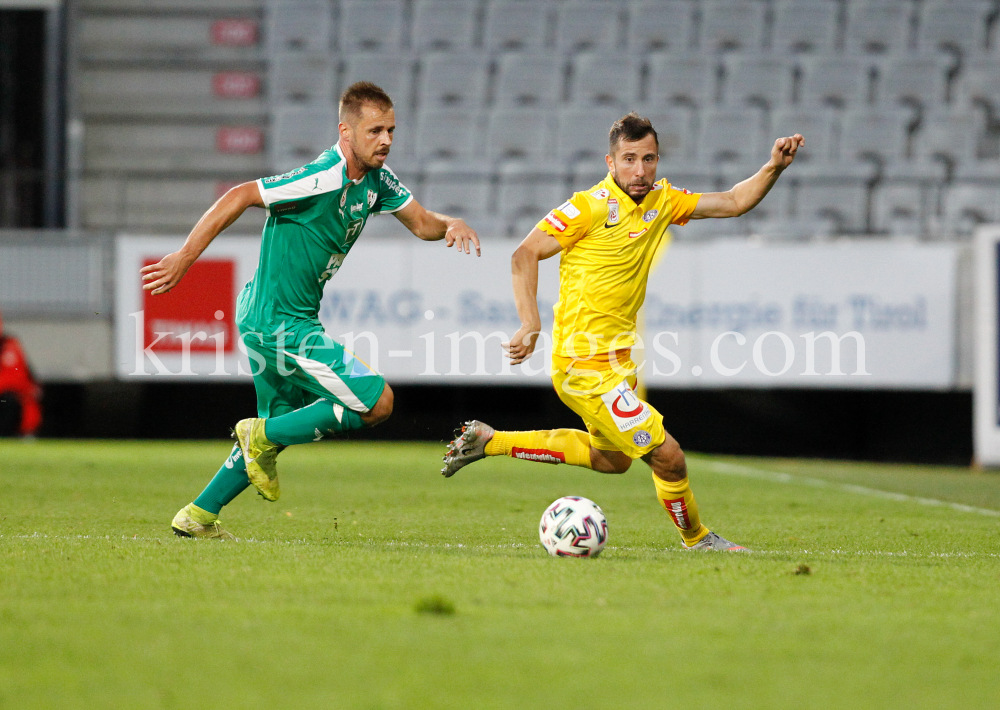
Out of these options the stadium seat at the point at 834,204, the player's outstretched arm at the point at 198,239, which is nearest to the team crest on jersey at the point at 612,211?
the player's outstretched arm at the point at 198,239

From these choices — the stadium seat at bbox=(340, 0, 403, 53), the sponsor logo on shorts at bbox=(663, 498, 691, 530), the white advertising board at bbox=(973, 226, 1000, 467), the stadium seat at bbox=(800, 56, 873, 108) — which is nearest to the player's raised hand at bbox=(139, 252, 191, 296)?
the sponsor logo on shorts at bbox=(663, 498, 691, 530)

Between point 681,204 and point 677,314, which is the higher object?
point 681,204

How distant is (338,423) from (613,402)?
1175 millimetres

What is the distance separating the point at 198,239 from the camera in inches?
192

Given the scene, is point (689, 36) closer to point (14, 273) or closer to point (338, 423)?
point (14, 273)

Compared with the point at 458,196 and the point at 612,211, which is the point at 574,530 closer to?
the point at 612,211

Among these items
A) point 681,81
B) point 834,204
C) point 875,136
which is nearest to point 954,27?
point 875,136

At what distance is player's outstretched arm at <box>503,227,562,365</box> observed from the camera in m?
5.00

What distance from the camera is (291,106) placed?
51.0ft

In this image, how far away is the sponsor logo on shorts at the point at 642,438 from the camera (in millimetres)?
5090

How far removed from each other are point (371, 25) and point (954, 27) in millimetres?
7709

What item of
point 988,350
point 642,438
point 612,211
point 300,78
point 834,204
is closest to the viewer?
point 642,438

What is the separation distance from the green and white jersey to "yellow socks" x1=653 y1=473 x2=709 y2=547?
167 centimetres

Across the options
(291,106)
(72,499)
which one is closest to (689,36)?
(291,106)
